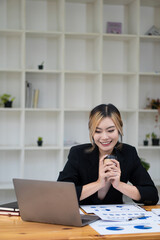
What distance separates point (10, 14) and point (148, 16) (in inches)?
65.3

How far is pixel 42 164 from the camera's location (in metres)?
4.70

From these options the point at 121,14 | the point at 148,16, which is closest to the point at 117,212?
the point at 121,14

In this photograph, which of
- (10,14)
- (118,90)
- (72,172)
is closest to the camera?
(72,172)

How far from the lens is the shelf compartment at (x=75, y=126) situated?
15.6 feet

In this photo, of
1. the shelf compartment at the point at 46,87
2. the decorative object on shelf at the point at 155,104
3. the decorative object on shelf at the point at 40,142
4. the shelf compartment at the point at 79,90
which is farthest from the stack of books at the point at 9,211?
the decorative object on shelf at the point at 155,104

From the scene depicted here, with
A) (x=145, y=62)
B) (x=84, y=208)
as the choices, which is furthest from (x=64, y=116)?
(x=84, y=208)

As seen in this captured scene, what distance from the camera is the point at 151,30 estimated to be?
188 inches

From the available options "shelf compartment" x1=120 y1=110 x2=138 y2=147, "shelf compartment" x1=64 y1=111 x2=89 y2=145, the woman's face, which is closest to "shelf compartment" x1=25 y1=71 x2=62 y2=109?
"shelf compartment" x1=64 y1=111 x2=89 y2=145

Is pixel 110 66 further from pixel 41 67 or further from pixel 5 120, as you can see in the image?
pixel 5 120

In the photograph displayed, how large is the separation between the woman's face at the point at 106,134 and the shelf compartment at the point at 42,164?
230 cm

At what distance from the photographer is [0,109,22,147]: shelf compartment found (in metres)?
4.58

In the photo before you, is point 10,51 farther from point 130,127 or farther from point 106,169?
point 106,169

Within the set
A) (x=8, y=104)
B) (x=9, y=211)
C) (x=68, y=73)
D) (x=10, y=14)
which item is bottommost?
(x=9, y=211)

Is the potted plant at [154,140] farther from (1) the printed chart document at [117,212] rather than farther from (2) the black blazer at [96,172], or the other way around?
(1) the printed chart document at [117,212]
